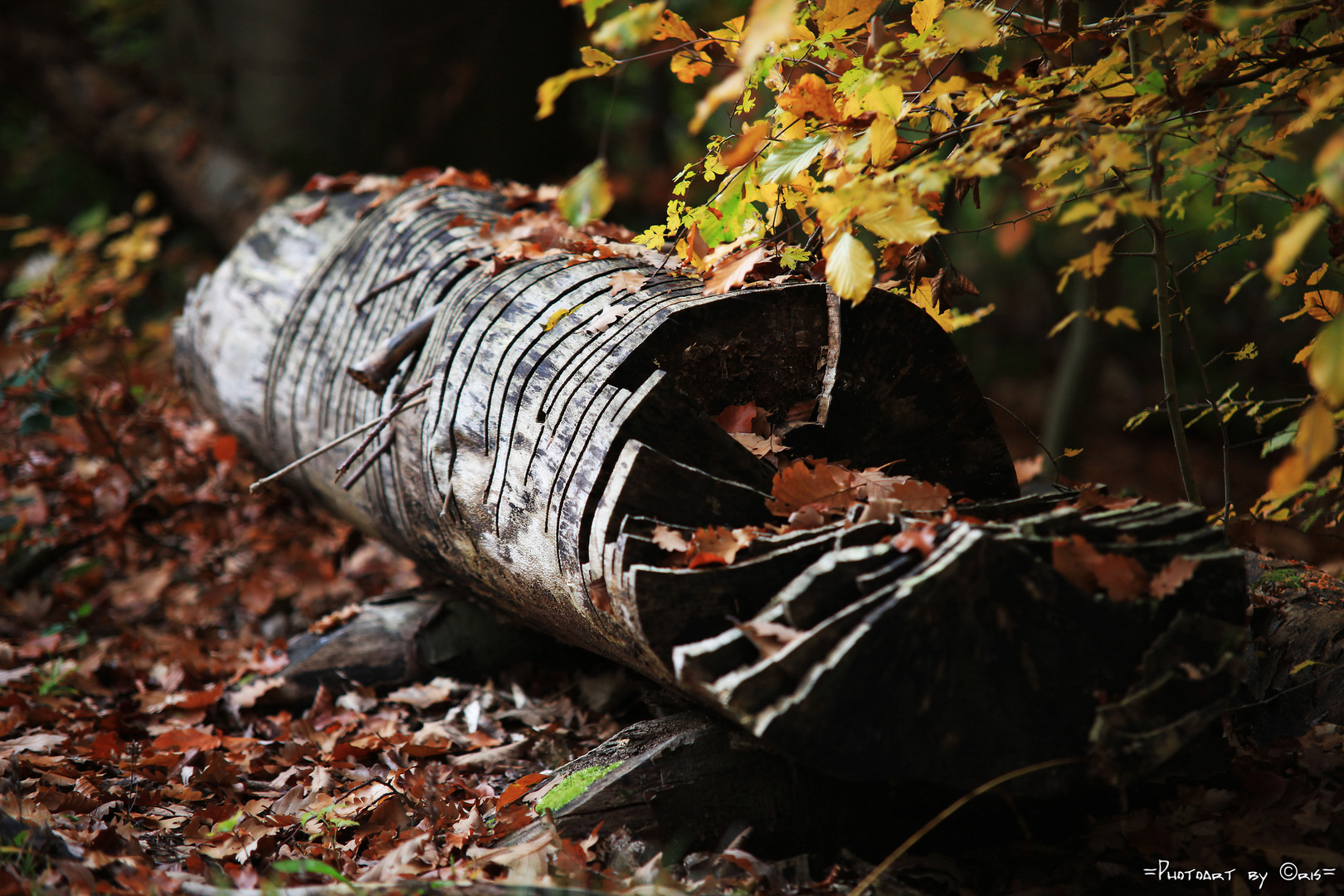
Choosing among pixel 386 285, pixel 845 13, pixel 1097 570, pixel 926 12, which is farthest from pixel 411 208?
pixel 1097 570

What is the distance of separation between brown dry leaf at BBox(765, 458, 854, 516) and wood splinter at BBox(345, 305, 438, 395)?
128cm

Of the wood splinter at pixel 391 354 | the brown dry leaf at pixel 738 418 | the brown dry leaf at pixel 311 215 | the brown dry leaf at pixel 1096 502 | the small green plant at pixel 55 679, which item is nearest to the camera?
the brown dry leaf at pixel 1096 502

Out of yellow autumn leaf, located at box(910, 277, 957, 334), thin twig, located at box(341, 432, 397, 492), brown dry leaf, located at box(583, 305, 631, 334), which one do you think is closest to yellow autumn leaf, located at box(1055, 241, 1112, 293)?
yellow autumn leaf, located at box(910, 277, 957, 334)

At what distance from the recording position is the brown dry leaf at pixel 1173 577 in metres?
1.37

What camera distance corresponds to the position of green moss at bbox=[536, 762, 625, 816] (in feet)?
5.90

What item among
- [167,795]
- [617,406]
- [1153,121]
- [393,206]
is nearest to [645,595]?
[617,406]

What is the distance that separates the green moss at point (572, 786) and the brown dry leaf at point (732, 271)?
1.05m

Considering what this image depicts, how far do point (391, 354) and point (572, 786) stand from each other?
131 centimetres

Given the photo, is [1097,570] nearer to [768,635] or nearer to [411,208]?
[768,635]

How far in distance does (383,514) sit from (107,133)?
534 centimetres

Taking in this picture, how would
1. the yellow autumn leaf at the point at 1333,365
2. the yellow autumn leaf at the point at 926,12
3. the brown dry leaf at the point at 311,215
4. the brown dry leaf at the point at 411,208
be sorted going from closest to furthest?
the yellow autumn leaf at the point at 1333,365 → the yellow autumn leaf at the point at 926,12 → the brown dry leaf at the point at 411,208 → the brown dry leaf at the point at 311,215

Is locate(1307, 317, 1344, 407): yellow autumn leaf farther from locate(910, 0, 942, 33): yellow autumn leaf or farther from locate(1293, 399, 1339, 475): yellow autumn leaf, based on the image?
locate(910, 0, 942, 33): yellow autumn leaf

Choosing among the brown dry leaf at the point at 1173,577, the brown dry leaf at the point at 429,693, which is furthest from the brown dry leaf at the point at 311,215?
the brown dry leaf at the point at 1173,577

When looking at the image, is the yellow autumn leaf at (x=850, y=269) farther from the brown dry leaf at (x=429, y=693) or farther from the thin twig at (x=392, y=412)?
the brown dry leaf at (x=429, y=693)
